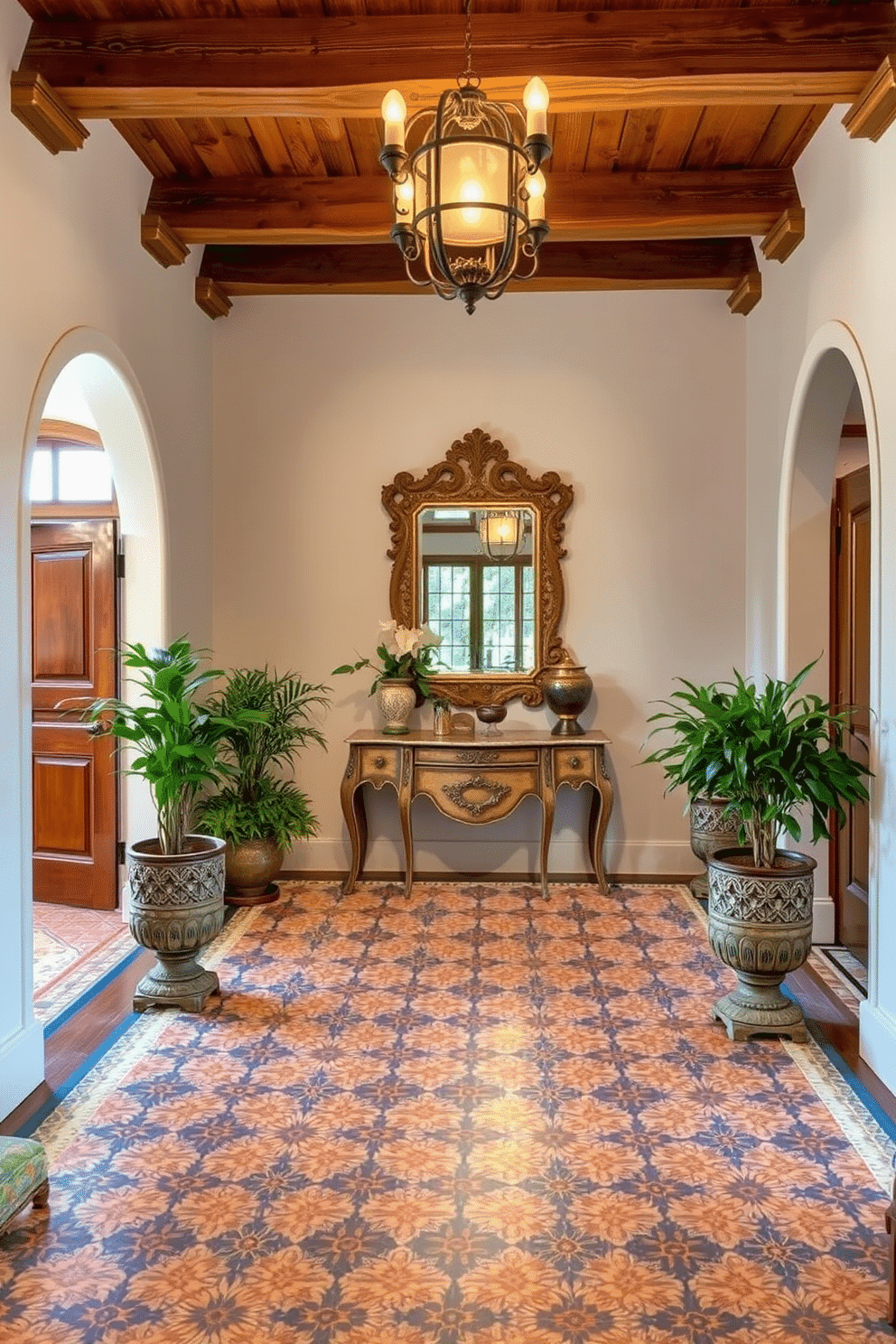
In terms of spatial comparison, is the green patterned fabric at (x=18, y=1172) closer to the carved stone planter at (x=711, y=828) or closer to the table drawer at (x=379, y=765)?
the table drawer at (x=379, y=765)

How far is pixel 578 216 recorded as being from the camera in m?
4.77

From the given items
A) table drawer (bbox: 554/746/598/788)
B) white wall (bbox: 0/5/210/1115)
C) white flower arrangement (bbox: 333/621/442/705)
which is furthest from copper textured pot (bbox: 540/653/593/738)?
white wall (bbox: 0/5/210/1115)

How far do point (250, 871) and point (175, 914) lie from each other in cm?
161

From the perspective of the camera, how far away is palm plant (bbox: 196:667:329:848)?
543cm

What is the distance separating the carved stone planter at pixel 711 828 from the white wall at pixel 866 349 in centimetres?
77

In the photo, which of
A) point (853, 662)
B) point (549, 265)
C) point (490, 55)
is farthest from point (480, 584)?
point (490, 55)

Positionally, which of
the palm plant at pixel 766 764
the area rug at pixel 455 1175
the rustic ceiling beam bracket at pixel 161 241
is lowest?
the area rug at pixel 455 1175

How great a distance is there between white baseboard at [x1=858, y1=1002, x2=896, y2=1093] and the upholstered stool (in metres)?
2.46

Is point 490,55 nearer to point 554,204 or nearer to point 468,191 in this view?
point 468,191

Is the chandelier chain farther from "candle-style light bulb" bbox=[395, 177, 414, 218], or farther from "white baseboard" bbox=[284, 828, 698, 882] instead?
"white baseboard" bbox=[284, 828, 698, 882]

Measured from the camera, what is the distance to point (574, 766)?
5535 millimetres

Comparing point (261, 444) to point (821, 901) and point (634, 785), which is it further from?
point (821, 901)

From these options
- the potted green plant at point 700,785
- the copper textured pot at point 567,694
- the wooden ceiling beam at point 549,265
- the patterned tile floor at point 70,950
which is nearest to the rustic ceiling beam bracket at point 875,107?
the potted green plant at point 700,785

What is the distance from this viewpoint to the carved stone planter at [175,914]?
386 cm
